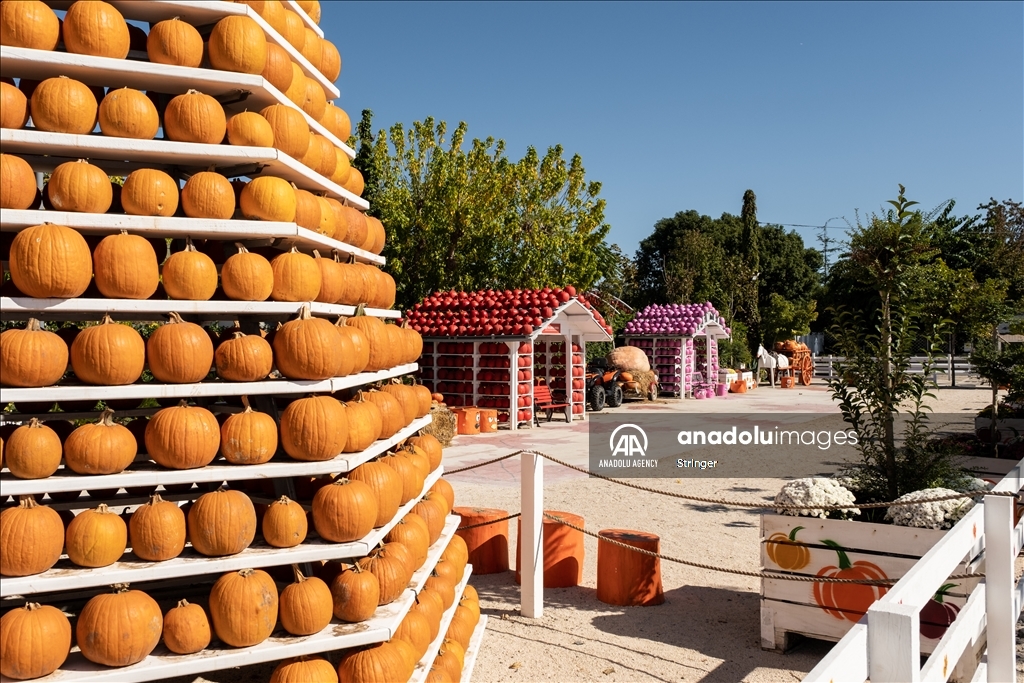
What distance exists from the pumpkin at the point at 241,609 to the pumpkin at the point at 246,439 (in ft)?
1.71

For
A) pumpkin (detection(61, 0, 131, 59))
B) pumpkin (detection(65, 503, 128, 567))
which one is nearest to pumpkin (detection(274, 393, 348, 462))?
pumpkin (detection(65, 503, 128, 567))

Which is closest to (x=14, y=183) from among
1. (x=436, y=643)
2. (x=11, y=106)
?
(x=11, y=106)

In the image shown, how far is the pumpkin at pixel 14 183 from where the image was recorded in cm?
318

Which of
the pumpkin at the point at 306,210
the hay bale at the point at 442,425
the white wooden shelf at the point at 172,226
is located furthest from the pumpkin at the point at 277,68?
the hay bale at the point at 442,425

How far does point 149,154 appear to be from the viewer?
3.54 meters

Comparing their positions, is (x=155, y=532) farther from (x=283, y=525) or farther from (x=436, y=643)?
(x=436, y=643)

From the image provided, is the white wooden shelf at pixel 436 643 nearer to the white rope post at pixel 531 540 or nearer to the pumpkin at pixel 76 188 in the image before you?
the white rope post at pixel 531 540

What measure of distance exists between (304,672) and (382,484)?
0.93m

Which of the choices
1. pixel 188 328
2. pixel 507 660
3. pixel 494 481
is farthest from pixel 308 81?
pixel 494 481

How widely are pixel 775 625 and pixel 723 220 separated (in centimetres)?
6110

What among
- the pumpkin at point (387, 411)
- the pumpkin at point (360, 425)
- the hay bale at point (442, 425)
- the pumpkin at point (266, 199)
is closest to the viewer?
the pumpkin at point (266, 199)

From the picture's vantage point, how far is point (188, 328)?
3432mm

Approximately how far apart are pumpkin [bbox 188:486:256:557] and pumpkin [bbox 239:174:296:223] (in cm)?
131

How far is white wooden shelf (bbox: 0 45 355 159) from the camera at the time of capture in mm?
3314
